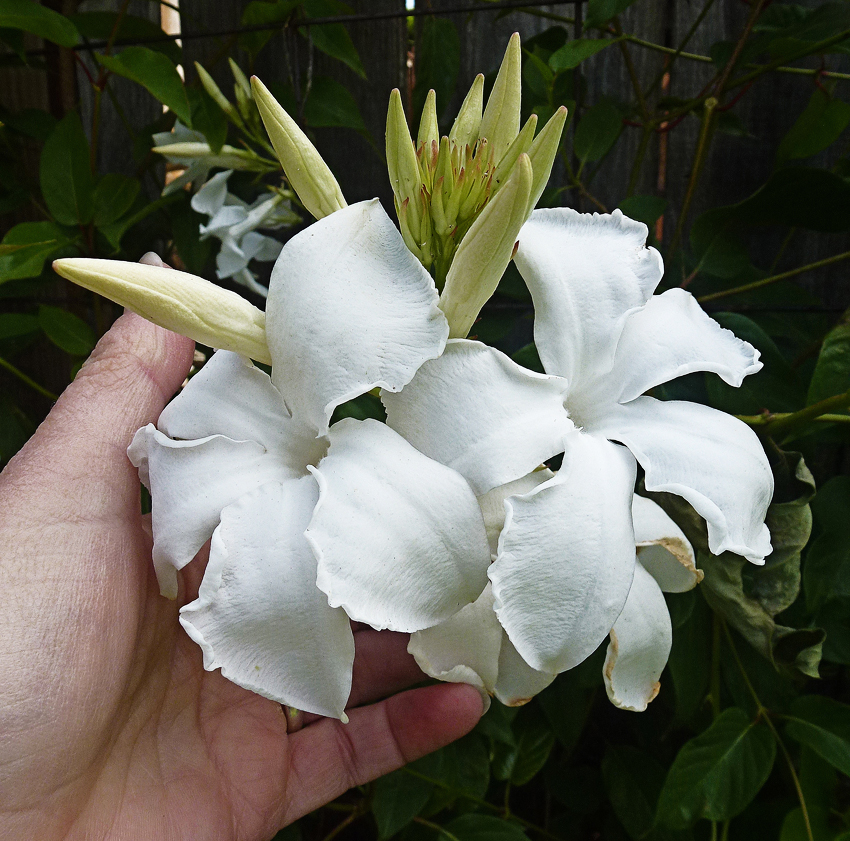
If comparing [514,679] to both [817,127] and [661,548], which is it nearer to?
[661,548]

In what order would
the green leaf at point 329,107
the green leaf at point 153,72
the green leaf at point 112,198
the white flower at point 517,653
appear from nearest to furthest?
the white flower at point 517,653, the green leaf at point 153,72, the green leaf at point 112,198, the green leaf at point 329,107

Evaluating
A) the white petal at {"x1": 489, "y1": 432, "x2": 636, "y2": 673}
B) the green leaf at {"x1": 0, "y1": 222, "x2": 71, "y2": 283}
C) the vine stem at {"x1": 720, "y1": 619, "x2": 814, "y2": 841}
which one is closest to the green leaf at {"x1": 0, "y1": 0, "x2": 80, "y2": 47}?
the green leaf at {"x1": 0, "y1": 222, "x2": 71, "y2": 283}

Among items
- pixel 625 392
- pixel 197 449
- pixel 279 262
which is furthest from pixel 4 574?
pixel 625 392

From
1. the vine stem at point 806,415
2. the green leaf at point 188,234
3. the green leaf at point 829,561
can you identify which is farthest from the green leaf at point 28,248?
the green leaf at point 829,561

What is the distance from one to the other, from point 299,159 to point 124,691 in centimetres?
46

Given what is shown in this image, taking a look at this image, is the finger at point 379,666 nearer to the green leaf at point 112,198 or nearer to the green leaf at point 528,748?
the green leaf at point 528,748

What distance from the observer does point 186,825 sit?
0.63 metres

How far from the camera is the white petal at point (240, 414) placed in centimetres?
45

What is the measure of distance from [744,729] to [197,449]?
65 cm

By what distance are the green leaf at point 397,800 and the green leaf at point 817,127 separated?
3.01 ft

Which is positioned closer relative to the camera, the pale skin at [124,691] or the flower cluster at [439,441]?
the flower cluster at [439,441]

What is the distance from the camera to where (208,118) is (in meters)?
0.88

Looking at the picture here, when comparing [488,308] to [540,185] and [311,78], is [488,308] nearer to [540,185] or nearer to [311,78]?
[311,78]

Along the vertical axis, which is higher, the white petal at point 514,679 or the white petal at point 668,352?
the white petal at point 668,352
